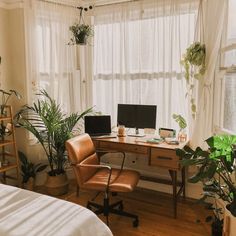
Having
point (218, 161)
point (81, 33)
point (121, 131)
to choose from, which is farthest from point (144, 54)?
point (218, 161)

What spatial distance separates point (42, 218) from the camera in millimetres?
1504

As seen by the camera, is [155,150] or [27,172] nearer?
[155,150]

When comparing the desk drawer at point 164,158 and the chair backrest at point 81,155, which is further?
the desk drawer at point 164,158

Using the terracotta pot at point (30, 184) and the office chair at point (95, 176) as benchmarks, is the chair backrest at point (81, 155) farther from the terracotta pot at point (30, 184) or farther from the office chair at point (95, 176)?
the terracotta pot at point (30, 184)

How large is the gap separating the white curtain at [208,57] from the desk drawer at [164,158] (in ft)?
1.18

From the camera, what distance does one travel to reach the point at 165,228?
2582 mm

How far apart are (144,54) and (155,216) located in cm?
197

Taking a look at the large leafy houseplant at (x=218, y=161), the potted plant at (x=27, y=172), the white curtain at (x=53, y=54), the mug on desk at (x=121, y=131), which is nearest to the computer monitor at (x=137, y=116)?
the mug on desk at (x=121, y=131)

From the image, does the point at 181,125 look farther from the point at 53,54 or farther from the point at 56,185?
the point at 53,54

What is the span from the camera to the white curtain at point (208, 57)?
254cm

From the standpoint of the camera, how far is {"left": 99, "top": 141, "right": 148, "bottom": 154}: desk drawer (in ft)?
9.45

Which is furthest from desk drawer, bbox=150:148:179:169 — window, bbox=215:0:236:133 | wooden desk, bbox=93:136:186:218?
window, bbox=215:0:236:133

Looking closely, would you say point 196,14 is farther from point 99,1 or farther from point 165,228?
point 165,228

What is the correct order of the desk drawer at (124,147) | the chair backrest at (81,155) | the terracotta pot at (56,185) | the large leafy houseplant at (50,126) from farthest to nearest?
1. the terracotta pot at (56,185)
2. the large leafy houseplant at (50,126)
3. the desk drawer at (124,147)
4. the chair backrest at (81,155)
